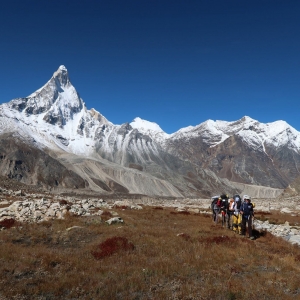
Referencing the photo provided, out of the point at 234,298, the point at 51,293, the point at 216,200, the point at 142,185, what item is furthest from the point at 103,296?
the point at 142,185

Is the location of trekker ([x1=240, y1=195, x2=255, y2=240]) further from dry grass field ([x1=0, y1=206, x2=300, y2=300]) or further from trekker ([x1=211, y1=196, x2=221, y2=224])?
trekker ([x1=211, y1=196, x2=221, y2=224])

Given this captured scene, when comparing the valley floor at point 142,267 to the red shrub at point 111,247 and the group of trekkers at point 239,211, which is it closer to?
the red shrub at point 111,247

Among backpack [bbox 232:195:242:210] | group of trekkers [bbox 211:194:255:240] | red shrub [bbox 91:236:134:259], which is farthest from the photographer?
backpack [bbox 232:195:242:210]

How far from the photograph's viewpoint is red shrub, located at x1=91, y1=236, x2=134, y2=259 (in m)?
13.0

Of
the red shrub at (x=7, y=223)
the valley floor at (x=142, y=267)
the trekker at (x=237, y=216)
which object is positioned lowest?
the red shrub at (x=7, y=223)

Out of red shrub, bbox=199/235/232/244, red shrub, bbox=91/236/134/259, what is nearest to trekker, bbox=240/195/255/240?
red shrub, bbox=199/235/232/244

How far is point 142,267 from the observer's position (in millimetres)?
→ 11414

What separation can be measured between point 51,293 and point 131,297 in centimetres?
242

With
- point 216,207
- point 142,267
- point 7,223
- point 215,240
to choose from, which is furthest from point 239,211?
point 7,223

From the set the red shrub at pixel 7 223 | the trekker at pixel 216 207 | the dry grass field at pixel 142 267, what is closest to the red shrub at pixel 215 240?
the dry grass field at pixel 142 267

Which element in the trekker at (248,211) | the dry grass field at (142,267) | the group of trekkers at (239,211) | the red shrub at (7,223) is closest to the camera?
the dry grass field at (142,267)

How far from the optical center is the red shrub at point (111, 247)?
1295 cm

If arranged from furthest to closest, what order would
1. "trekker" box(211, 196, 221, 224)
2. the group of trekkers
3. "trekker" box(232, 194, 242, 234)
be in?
"trekker" box(211, 196, 221, 224), "trekker" box(232, 194, 242, 234), the group of trekkers

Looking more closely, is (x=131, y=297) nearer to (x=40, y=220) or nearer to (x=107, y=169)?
(x=40, y=220)
